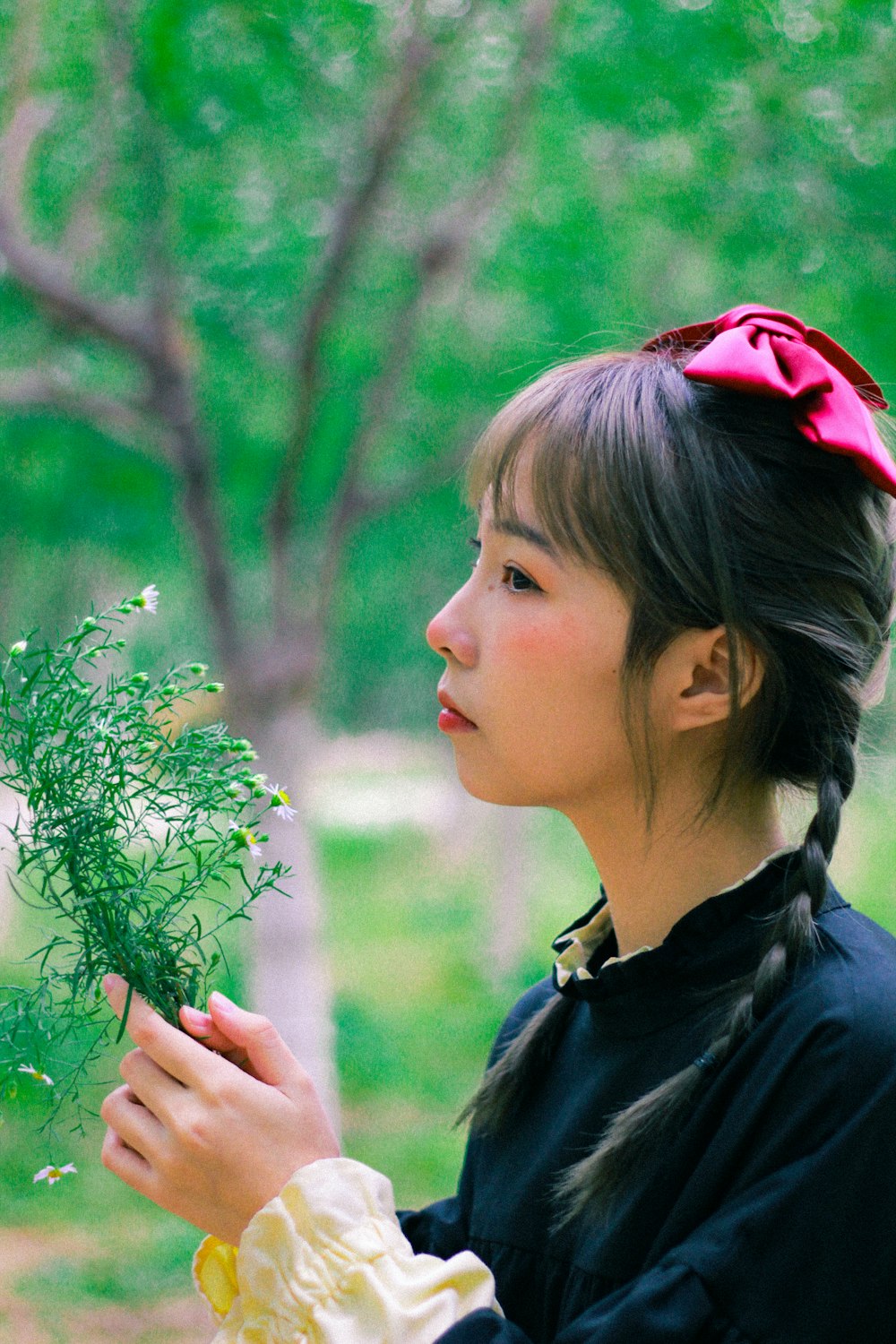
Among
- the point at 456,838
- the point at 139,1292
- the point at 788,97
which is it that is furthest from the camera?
the point at 456,838

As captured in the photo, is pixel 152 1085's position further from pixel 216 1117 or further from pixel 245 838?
pixel 245 838

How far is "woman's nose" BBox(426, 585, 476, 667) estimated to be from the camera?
1490 mm

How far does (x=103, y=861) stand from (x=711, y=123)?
11.0 feet

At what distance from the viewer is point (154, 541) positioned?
5516 mm

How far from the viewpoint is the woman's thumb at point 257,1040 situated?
1396 mm

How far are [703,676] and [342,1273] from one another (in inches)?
28.3

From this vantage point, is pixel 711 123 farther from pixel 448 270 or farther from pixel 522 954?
pixel 522 954

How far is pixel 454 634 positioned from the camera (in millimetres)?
1494

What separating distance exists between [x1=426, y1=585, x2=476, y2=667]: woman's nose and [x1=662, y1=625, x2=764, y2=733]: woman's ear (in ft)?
0.72

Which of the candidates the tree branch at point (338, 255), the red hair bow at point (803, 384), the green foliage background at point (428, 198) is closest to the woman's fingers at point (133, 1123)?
the red hair bow at point (803, 384)

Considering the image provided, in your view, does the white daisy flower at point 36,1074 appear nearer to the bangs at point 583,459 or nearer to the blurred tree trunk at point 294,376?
the bangs at point 583,459

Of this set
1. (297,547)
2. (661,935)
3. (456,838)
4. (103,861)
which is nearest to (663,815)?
(661,935)

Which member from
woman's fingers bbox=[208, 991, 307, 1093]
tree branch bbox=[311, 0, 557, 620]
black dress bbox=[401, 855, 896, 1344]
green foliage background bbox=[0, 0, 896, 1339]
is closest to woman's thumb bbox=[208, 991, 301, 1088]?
woman's fingers bbox=[208, 991, 307, 1093]

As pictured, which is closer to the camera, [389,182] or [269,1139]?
[269,1139]
